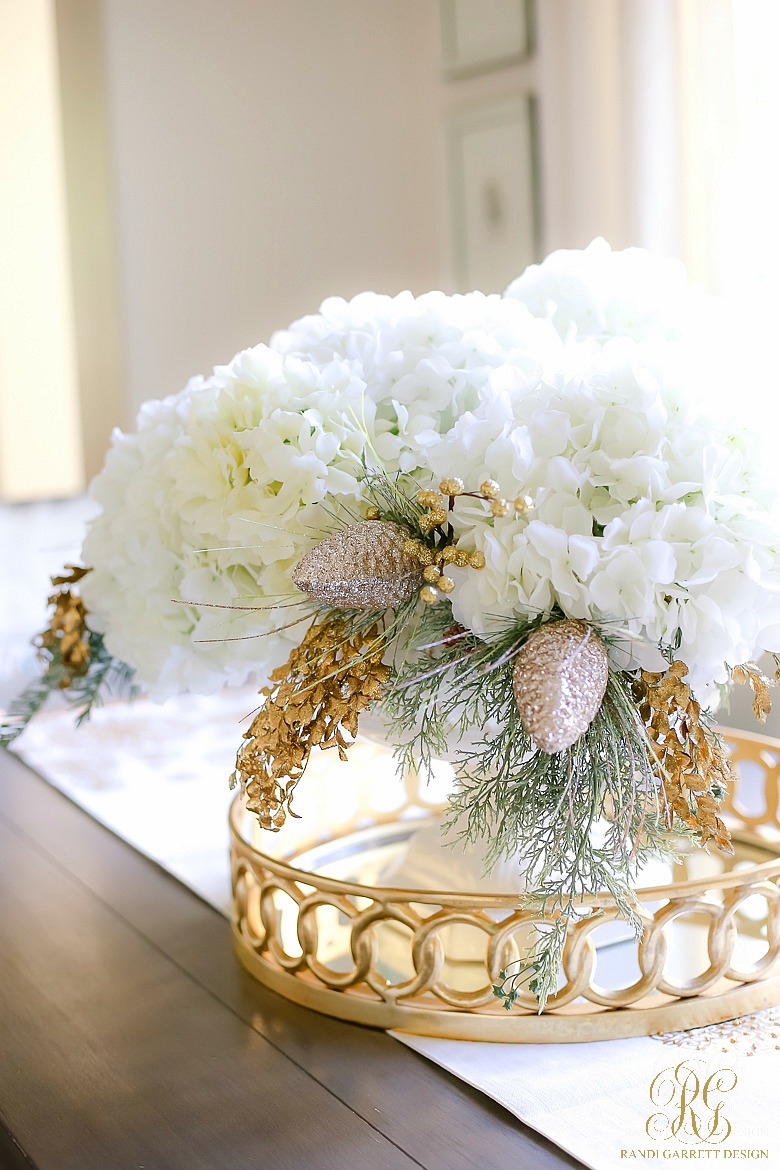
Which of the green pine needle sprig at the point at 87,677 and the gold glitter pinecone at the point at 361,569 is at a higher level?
the gold glitter pinecone at the point at 361,569

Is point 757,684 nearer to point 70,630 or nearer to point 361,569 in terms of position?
point 361,569

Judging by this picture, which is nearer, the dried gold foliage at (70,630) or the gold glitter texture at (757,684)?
the gold glitter texture at (757,684)

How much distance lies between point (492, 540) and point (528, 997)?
30 cm

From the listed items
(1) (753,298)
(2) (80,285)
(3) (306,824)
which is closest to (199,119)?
(2) (80,285)

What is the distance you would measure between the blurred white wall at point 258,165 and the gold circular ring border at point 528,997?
1.97 metres

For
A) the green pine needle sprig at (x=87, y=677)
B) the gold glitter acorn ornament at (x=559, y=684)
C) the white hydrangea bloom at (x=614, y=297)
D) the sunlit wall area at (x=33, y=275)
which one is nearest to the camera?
the gold glitter acorn ornament at (x=559, y=684)

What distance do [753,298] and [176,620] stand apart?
3.64ft

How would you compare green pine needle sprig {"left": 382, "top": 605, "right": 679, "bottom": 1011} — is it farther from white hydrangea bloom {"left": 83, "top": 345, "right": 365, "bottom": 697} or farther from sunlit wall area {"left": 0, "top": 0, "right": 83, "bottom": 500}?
sunlit wall area {"left": 0, "top": 0, "right": 83, "bottom": 500}

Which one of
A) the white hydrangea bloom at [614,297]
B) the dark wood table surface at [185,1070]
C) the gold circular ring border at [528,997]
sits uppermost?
the white hydrangea bloom at [614,297]

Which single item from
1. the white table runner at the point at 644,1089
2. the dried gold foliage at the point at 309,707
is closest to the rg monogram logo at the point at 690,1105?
the white table runner at the point at 644,1089

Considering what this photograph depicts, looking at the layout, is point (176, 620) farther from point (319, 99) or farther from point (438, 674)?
point (319, 99)

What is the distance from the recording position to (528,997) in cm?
77

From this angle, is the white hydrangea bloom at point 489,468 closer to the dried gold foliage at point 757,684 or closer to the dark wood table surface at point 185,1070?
the dried gold foliage at point 757,684

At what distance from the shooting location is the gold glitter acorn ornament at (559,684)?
0.62 m
